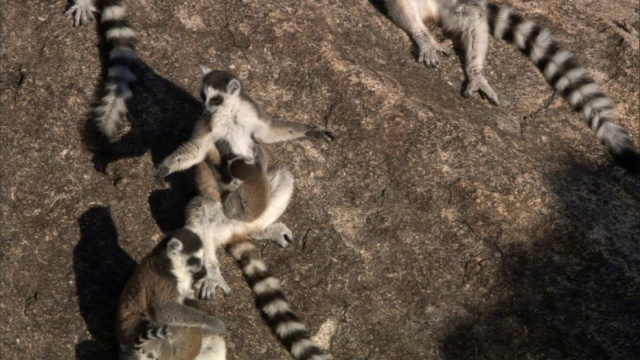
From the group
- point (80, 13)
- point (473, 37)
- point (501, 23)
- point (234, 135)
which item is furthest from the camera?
point (501, 23)

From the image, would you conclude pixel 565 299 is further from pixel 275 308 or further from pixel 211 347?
pixel 211 347

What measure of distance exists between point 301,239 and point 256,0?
2.79 m

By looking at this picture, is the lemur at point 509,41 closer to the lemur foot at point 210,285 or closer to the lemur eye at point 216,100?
the lemur eye at point 216,100

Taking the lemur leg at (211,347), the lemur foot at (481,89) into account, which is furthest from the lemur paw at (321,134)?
the lemur foot at (481,89)

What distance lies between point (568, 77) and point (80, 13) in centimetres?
485

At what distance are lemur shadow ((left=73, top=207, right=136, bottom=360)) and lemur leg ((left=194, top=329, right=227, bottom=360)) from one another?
63 cm

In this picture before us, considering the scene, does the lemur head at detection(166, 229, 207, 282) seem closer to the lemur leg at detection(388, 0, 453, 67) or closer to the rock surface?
the rock surface

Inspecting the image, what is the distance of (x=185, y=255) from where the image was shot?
676 centimetres

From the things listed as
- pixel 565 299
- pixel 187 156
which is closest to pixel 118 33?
pixel 187 156

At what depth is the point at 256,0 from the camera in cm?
943

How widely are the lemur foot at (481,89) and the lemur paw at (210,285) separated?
137 inches

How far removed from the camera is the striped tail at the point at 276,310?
279 inches

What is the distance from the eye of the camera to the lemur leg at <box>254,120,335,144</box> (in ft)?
25.4

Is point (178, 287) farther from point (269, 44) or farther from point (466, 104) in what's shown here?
point (466, 104)
